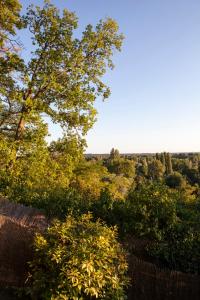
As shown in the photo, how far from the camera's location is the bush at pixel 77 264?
21.3 ft

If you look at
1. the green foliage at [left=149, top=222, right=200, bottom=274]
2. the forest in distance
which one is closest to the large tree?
the forest in distance

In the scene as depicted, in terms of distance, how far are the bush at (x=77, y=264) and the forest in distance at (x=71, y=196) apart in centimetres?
2

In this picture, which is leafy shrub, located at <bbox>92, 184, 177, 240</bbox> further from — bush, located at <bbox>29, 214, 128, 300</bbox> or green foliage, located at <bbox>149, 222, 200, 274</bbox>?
bush, located at <bbox>29, 214, 128, 300</bbox>

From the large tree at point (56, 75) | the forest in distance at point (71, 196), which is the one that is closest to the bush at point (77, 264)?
the forest in distance at point (71, 196)

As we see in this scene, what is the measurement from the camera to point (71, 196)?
10.1 meters

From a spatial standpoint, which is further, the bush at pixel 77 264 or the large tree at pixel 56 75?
the large tree at pixel 56 75

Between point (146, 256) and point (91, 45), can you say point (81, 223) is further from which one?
point (91, 45)

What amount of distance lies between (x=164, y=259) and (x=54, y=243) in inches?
116

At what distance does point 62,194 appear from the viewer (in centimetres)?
1015

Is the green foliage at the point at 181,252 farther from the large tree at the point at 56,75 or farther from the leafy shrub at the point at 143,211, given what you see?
the large tree at the point at 56,75

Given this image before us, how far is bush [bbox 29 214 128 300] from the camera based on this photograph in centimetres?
648

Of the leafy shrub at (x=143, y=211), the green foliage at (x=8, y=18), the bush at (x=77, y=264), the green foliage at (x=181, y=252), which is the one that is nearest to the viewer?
the bush at (x=77, y=264)

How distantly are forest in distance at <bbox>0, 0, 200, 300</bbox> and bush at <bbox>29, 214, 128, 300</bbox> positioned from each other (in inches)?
0.8

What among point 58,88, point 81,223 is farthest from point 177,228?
point 58,88
